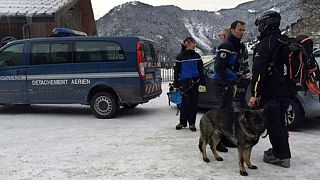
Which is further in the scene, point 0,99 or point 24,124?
point 0,99

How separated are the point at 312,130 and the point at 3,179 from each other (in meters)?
5.29

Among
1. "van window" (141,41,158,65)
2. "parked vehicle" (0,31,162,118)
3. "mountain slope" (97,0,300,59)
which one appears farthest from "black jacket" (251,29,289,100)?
"mountain slope" (97,0,300,59)

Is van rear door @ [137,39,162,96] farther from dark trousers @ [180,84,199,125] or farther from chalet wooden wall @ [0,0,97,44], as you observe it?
chalet wooden wall @ [0,0,97,44]

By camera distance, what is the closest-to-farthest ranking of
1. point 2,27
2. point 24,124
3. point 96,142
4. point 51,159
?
point 51,159, point 96,142, point 24,124, point 2,27

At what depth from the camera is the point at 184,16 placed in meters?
86.9

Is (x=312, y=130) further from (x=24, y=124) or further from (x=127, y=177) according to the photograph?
(x=24, y=124)

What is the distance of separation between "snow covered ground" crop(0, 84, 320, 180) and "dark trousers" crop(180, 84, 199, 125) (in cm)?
28

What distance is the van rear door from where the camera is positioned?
876 centimetres

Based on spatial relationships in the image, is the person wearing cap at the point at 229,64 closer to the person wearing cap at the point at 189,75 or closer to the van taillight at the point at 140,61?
the person wearing cap at the point at 189,75

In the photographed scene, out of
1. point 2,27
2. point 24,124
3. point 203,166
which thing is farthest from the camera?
point 2,27

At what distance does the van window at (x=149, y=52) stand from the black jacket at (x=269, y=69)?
4.18 metres

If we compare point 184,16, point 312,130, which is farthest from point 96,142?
point 184,16

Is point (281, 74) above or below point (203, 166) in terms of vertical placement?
above

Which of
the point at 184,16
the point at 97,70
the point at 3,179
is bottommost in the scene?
the point at 3,179
